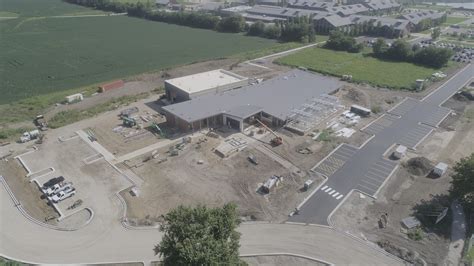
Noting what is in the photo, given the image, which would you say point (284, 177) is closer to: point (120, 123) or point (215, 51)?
point (120, 123)

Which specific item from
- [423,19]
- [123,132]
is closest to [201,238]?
[123,132]

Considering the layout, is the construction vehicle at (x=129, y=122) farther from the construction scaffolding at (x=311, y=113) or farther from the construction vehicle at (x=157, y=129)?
the construction scaffolding at (x=311, y=113)

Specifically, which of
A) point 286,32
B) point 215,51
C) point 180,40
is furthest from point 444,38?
point 180,40

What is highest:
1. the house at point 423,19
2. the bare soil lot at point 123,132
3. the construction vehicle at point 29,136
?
the house at point 423,19

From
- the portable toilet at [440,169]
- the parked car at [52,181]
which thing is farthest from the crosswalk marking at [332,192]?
the parked car at [52,181]

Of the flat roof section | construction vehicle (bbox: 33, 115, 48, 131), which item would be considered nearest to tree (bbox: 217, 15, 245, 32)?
the flat roof section
